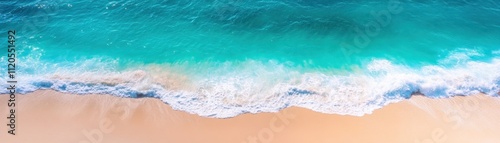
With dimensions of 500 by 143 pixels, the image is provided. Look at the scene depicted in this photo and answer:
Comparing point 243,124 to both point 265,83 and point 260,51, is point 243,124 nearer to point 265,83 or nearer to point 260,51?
point 265,83

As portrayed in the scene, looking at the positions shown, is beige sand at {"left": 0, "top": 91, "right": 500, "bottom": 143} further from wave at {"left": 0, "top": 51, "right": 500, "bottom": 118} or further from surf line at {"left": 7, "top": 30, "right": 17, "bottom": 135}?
wave at {"left": 0, "top": 51, "right": 500, "bottom": 118}

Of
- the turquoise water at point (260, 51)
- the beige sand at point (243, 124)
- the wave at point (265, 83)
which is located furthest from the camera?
the turquoise water at point (260, 51)

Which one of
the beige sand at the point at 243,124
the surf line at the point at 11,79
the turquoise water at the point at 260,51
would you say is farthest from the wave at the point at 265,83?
the beige sand at the point at 243,124

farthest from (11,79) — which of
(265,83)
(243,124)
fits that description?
(265,83)

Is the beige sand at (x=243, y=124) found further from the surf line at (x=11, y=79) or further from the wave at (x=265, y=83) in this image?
the wave at (x=265, y=83)

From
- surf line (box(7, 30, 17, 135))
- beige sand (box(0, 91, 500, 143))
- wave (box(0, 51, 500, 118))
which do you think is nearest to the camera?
beige sand (box(0, 91, 500, 143))

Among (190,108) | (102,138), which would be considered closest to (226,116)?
(190,108)

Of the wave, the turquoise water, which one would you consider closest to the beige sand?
the wave
